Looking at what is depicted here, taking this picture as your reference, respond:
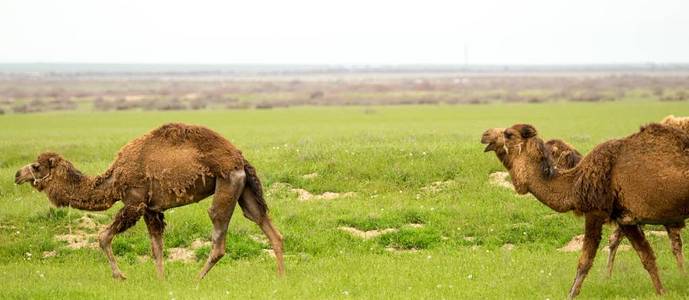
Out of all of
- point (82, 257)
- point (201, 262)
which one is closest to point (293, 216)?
point (201, 262)

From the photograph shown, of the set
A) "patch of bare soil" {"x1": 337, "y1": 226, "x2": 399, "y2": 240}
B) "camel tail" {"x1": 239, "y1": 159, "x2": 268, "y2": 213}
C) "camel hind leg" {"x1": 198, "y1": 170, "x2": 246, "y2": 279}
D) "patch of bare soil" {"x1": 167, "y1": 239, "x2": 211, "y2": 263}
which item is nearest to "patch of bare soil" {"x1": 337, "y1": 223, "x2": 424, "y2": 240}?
"patch of bare soil" {"x1": 337, "y1": 226, "x2": 399, "y2": 240}

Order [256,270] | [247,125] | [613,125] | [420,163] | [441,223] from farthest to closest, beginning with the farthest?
[247,125]
[613,125]
[420,163]
[441,223]
[256,270]

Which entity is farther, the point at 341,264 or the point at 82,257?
the point at 82,257

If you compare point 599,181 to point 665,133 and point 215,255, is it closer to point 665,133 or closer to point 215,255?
point 665,133

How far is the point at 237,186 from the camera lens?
45.7ft

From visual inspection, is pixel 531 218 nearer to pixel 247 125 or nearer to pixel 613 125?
pixel 613 125

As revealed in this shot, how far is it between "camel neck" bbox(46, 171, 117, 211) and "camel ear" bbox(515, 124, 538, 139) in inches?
249

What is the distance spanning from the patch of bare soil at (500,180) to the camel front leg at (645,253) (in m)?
7.54

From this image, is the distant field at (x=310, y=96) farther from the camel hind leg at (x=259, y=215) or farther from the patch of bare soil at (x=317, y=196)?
the camel hind leg at (x=259, y=215)

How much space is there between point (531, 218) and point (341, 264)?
15.4ft

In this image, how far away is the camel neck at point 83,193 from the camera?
47.1 feet

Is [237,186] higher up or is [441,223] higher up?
[237,186]

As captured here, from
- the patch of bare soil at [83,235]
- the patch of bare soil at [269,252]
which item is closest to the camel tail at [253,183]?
the patch of bare soil at [269,252]

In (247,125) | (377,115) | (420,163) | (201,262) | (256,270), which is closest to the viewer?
(256,270)
